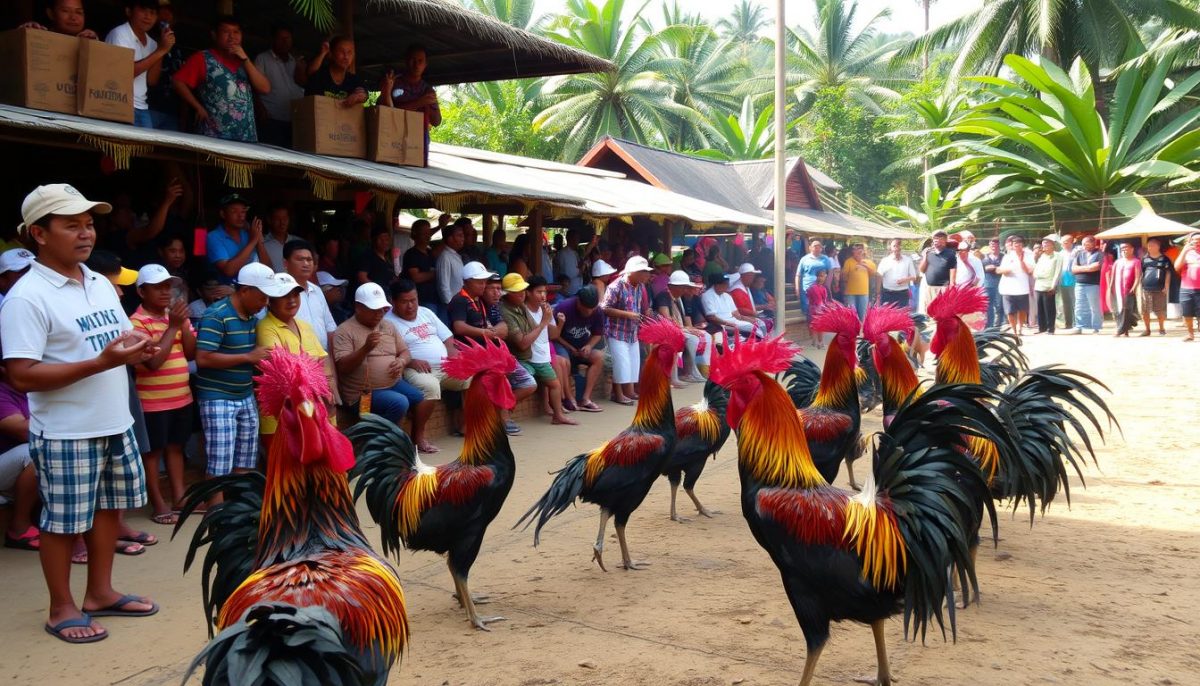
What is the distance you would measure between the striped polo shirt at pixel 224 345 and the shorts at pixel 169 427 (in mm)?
164

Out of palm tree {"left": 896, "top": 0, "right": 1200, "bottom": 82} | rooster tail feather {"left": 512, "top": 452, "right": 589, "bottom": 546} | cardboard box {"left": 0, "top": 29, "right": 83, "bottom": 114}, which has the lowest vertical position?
rooster tail feather {"left": 512, "top": 452, "right": 589, "bottom": 546}

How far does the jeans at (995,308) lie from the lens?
19.3 m

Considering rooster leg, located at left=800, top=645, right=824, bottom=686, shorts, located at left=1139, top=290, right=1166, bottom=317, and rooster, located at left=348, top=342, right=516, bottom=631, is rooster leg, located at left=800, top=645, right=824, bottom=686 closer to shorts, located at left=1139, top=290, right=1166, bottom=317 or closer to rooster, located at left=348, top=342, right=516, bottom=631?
rooster, located at left=348, top=342, right=516, bottom=631

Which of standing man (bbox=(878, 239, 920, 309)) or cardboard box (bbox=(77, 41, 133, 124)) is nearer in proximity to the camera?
cardboard box (bbox=(77, 41, 133, 124))

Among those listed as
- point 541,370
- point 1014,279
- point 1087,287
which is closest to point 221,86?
point 541,370

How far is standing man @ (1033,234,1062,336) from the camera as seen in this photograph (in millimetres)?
18109

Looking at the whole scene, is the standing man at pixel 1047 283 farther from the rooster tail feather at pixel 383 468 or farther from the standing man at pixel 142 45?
the rooster tail feather at pixel 383 468

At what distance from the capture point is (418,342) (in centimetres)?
812

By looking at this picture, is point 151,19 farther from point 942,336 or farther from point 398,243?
point 942,336

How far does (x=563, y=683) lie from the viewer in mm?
3844

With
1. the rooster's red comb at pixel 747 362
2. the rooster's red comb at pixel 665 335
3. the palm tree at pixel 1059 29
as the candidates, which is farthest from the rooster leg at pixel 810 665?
the palm tree at pixel 1059 29

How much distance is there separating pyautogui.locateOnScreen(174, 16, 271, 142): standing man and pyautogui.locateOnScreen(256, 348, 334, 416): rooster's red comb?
18.6 feet

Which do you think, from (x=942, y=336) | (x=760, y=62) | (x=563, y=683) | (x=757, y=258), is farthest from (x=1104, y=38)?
(x=760, y=62)

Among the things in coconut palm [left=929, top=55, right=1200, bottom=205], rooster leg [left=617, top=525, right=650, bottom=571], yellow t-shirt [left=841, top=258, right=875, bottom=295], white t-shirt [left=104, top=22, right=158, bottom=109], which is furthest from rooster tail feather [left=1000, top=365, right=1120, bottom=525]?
coconut palm [left=929, top=55, right=1200, bottom=205]
